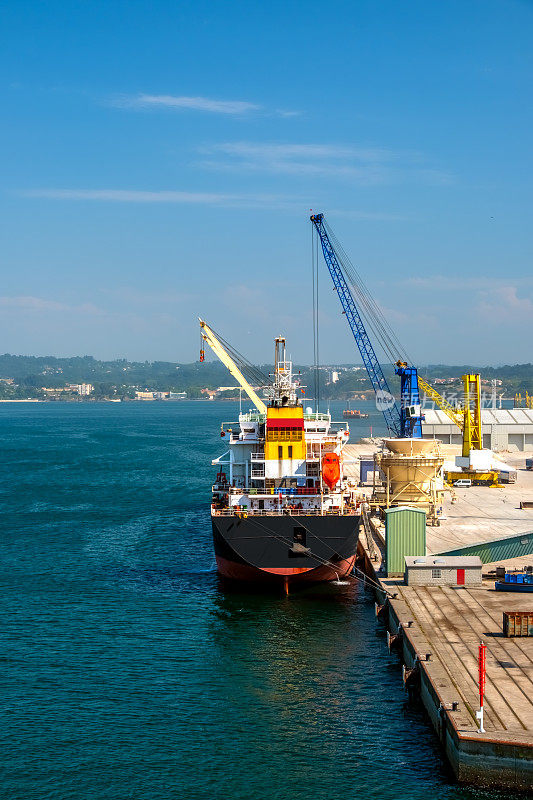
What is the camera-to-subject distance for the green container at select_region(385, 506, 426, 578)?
5022 centimetres

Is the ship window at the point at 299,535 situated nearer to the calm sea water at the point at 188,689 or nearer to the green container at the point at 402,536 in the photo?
the calm sea water at the point at 188,689

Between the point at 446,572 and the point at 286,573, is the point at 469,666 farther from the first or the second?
the point at 286,573

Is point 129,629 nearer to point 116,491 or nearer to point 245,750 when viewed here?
point 245,750

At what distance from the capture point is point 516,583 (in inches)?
1827

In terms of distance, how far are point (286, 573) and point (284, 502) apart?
5234 mm

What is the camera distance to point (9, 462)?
142250 millimetres

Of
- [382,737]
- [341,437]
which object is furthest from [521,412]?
[382,737]

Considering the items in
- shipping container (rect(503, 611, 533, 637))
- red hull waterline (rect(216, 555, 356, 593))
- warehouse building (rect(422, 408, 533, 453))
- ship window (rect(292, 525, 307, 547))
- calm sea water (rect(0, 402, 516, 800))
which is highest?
warehouse building (rect(422, 408, 533, 453))

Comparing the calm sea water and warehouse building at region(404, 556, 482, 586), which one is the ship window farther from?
warehouse building at region(404, 556, 482, 586)

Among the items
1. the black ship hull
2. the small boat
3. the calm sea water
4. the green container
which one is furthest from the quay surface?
the black ship hull

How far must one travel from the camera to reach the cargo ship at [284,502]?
52000 mm

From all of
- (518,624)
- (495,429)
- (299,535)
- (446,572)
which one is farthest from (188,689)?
(495,429)

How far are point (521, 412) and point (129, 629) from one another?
392 feet

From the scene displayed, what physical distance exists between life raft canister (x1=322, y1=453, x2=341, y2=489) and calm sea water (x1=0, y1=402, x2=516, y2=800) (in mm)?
6891
